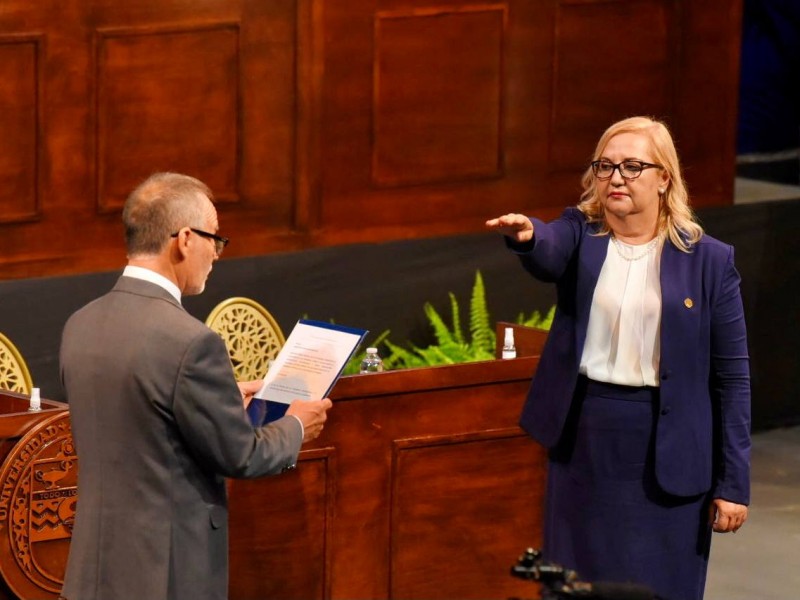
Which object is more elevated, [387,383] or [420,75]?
[420,75]

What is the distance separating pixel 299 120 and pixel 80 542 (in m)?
3.96

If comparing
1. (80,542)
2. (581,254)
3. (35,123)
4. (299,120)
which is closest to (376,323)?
(299,120)

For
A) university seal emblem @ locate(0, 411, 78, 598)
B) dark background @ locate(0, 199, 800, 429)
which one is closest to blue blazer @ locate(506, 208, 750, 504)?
university seal emblem @ locate(0, 411, 78, 598)

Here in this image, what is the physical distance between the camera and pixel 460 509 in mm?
5684

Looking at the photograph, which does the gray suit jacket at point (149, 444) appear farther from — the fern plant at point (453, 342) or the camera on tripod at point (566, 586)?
the fern plant at point (453, 342)

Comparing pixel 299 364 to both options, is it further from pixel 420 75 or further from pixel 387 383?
pixel 420 75

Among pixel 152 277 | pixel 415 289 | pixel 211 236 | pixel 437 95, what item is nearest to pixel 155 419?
pixel 152 277

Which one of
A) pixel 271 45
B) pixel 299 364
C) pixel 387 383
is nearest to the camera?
pixel 299 364

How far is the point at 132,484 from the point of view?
3.56m

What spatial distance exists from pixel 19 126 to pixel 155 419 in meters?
3.32

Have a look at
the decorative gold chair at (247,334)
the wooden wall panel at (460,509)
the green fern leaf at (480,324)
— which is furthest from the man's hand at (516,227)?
the green fern leaf at (480,324)

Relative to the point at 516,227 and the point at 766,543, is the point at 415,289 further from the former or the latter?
the point at 516,227

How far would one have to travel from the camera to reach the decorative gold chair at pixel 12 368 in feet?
18.9

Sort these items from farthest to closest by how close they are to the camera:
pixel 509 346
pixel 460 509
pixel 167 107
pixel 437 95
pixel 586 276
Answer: pixel 437 95 < pixel 167 107 < pixel 509 346 < pixel 460 509 < pixel 586 276
